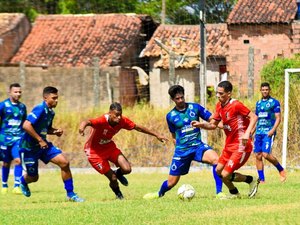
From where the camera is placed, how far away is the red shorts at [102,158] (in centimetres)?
1568

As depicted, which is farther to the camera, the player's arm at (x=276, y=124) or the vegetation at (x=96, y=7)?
the vegetation at (x=96, y=7)

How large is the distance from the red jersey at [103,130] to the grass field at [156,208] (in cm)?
92

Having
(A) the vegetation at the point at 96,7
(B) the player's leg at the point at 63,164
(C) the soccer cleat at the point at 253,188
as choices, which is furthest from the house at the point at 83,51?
(C) the soccer cleat at the point at 253,188

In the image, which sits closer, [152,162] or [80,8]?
[152,162]

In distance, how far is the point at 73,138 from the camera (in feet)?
90.9

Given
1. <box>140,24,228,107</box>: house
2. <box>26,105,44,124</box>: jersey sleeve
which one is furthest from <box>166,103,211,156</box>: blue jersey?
<box>140,24,228,107</box>: house

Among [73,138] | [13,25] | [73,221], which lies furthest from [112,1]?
[73,221]

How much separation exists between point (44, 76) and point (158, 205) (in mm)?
31020

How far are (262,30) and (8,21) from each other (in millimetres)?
17217

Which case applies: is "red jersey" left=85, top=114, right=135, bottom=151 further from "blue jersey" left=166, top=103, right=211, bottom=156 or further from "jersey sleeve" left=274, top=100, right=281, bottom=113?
"jersey sleeve" left=274, top=100, right=281, bottom=113

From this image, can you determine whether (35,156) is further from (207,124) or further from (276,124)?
(276,124)

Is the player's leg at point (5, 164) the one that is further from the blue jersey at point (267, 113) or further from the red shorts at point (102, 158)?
the blue jersey at point (267, 113)

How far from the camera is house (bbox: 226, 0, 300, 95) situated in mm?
35125

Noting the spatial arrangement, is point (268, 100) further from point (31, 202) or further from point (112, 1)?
point (112, 1)
